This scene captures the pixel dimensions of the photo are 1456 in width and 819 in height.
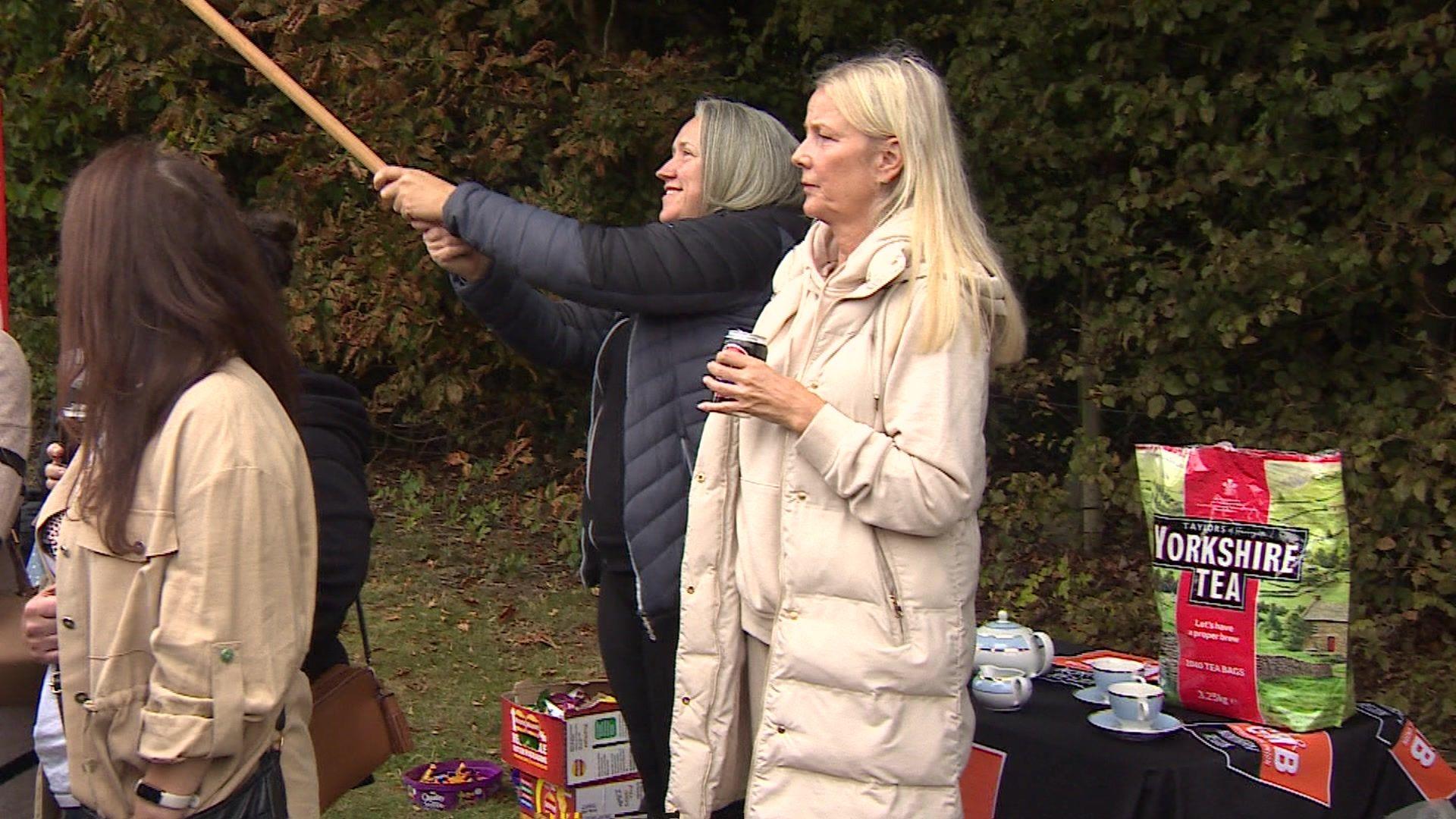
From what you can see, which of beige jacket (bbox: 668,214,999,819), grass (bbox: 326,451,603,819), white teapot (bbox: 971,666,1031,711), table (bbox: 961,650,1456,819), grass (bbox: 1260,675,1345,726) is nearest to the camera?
beige jacket (bbox: 668,214,999,819)

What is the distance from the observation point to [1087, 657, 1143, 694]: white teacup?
2.83 metres

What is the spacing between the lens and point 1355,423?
5.41m

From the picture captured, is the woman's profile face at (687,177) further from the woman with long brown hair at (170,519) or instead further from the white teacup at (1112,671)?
the white teacup at (1112,671)

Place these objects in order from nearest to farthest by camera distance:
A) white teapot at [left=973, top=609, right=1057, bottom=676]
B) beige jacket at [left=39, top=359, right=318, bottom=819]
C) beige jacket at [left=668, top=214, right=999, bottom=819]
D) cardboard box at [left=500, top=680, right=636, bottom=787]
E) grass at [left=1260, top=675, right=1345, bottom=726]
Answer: beige jacket at [left=39, top=359, right=318, bottom=819], beige jacket at [left=668, top=214, right=999, bottom=819], grass at [left=1260, top=675, right=1345, bottom=726], white teapot at [left=973, top=609, right=1057, bottom=676], cardboard box at [left=500, top=680, right=636, bottom=787]

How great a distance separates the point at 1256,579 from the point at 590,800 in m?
1.78

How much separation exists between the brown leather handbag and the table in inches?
41.0

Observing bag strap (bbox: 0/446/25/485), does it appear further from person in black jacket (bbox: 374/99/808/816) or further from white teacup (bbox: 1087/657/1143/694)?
white teacup (bbox: 1087/657/1143/694)

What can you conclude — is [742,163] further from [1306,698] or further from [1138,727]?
[1306,698]

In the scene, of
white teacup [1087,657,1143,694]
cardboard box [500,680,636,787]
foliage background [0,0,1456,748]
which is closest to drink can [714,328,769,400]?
white teacup [1087,657,1143,694]

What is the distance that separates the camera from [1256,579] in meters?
2.54

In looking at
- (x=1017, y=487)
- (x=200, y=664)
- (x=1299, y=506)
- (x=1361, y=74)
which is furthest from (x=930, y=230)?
(x=1017, y=487)

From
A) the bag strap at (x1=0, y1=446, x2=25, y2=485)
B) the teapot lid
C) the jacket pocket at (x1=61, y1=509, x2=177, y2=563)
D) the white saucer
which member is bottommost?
the white saucer

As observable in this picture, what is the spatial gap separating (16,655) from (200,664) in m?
0.66

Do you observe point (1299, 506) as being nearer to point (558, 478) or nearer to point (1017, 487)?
point (1017, 487)
